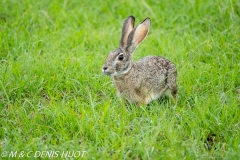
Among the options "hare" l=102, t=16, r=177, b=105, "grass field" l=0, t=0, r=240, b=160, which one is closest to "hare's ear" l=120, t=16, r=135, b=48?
"hare" l=102, t=16, r=177, b=105

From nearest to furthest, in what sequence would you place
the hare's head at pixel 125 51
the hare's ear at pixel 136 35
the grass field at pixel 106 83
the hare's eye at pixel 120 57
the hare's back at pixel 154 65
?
1. the grass field at pixel 106 83
2. the hare's head at pixel 125 51
3. the hare's eye at pixel 120 57
4. the hare's ear at pixel 136 35
5. the hare's back at pixel 154 65

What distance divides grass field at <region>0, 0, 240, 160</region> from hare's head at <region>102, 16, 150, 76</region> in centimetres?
41

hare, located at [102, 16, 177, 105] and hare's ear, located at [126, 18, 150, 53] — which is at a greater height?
hare's ear, located at [126, 18, 150, 53]

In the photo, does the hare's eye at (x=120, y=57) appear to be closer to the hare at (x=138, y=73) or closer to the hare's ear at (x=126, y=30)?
the hare at (x=138, y=73)

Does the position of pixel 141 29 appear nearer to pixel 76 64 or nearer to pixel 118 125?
pixel 76 64

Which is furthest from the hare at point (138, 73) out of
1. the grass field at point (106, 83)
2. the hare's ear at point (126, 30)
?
the grass field at point (106, 83)

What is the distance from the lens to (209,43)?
698cm

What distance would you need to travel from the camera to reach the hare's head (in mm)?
5348

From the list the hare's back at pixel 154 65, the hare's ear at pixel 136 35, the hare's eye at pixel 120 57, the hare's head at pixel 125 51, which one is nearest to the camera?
the hare's head at pixel 125 51

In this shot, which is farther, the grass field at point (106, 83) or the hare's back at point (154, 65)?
the hare's back at point (154, 65)

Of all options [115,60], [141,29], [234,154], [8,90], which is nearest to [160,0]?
[141,29]

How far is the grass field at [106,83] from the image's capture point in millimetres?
4477

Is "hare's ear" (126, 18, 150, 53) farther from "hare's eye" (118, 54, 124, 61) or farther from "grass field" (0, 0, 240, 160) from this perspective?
"grass field" (0, 0, 240, 160)

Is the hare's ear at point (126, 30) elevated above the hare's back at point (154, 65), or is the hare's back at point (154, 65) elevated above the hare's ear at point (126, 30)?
the hare's ear at point (126, 30)
